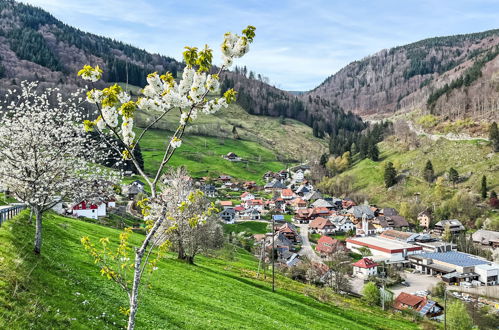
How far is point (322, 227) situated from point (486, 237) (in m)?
39.6

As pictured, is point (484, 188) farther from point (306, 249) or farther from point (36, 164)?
point (36, 164)


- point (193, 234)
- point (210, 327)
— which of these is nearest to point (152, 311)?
point (210, 327)

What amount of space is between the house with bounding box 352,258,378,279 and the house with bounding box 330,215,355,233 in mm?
30308

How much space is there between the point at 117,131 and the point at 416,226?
108075 mm

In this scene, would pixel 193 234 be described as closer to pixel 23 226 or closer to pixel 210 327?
Answer: pixel 23 226

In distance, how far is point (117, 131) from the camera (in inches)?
384

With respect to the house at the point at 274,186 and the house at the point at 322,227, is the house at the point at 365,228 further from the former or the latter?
the house at the point at 274,186

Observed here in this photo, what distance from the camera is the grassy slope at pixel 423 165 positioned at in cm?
10319

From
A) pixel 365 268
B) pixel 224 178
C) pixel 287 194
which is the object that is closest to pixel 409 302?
pixel 365 268

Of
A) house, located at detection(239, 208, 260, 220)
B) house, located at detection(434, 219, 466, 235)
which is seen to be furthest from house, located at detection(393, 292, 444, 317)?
house, located at detection(239, 208, 260, 220)

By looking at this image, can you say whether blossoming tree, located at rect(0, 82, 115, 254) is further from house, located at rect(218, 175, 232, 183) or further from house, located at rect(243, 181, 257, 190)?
house, located at rect(243, 181, 257, 190)

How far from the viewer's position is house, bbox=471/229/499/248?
262 ft

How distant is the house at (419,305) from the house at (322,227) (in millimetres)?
45059

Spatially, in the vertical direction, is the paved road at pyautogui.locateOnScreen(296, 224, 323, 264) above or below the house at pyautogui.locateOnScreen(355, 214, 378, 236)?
below
